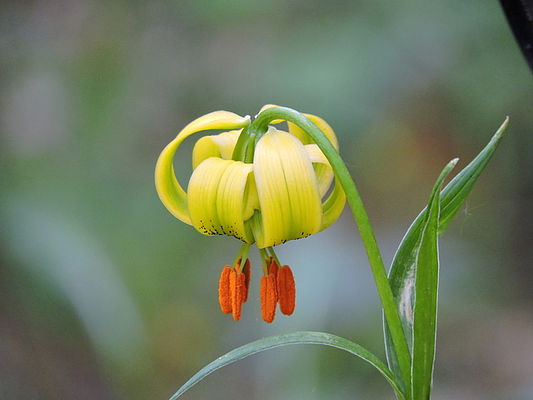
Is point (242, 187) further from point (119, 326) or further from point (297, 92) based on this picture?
point (297, 92)

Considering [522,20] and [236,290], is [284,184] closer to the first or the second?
[236,290]

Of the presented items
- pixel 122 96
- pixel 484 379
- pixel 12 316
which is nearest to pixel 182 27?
pixel 122 96

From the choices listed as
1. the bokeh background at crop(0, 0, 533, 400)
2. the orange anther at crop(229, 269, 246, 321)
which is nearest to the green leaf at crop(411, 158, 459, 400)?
the orange anther at crop(229, 269, 246, 321)

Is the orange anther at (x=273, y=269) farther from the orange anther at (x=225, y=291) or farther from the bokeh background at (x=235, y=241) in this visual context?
the bokeh background at (x=235, y=241)

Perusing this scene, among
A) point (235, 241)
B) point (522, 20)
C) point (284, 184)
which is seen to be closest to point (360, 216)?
point (284, 184)

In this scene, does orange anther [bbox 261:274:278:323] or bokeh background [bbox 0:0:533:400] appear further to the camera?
bokeh background [bbox 0:0:533:400]

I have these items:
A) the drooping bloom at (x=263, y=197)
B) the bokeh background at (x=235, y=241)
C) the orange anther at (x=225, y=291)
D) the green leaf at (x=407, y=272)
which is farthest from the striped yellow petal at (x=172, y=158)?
the bokeh background at (x=235, y=241)

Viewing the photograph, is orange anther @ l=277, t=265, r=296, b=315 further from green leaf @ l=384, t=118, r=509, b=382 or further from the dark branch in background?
the dark branch in background
